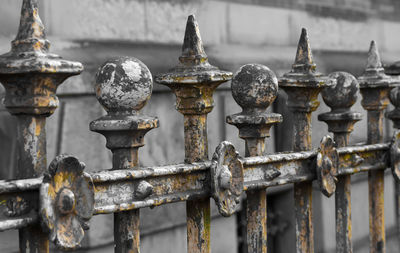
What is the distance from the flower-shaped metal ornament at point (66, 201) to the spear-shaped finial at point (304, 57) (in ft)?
3.27

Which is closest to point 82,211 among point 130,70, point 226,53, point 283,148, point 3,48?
point 130,70

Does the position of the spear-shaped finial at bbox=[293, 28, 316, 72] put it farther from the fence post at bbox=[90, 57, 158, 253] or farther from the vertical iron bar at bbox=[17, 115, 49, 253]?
the vertical iron bar at bbox=[17, 115, 49, 253]

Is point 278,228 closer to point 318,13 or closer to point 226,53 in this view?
point 226,53

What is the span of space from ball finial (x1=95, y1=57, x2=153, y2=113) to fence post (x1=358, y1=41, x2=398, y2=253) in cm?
129

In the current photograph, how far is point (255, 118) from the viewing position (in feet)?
5.98

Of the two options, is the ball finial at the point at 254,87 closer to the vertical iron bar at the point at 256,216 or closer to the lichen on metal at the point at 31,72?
the vertical iron bar at the point at 256,216

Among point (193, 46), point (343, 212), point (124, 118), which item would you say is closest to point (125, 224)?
point (124, 118)

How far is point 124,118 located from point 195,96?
0.87ft

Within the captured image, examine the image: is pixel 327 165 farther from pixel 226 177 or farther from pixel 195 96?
pixel 195 96

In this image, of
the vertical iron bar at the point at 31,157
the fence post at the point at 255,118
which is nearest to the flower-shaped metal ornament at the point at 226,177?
the fence post at the point at 255,118

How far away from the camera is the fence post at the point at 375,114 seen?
2.46 m

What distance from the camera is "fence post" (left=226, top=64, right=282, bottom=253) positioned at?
182 cm

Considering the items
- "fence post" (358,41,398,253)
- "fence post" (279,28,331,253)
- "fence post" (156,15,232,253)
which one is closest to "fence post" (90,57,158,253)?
"fence post" (156,15,232,253)

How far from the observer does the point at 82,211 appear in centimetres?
138
